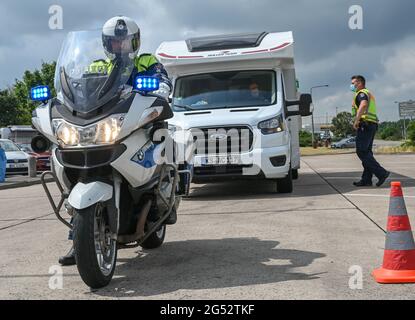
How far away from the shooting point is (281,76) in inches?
A: 393

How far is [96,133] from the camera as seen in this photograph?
4.05 metres

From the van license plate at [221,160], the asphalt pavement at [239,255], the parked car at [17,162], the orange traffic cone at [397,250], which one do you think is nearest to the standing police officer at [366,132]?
the asphalt pavement at [239,255]

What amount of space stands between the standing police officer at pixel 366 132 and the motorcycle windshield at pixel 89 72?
6.79 metres

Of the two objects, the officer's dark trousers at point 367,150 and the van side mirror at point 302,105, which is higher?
the van side mirror at point 302,105

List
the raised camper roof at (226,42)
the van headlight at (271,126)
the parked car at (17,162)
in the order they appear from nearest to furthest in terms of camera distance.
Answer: the van headlight at (271,126), the raised camper roof at (226,42), the parked car at (17,162)

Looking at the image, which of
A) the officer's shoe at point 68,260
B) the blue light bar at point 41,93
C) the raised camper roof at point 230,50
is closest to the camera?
the blue light bar at point 41,93

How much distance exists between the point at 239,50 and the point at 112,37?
561cm

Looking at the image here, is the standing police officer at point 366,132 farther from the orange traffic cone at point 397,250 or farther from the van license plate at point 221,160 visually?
the orange traffic cone at point 397,250

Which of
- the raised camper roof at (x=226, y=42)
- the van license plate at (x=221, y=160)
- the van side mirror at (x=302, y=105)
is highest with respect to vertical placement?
the raised camper roof at (x=226, y=42)

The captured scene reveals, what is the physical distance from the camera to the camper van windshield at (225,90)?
9727mm

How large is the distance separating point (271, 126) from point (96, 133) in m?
5.43

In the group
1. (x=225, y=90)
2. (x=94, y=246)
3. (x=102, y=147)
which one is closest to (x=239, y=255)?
(x=94, y=246)
